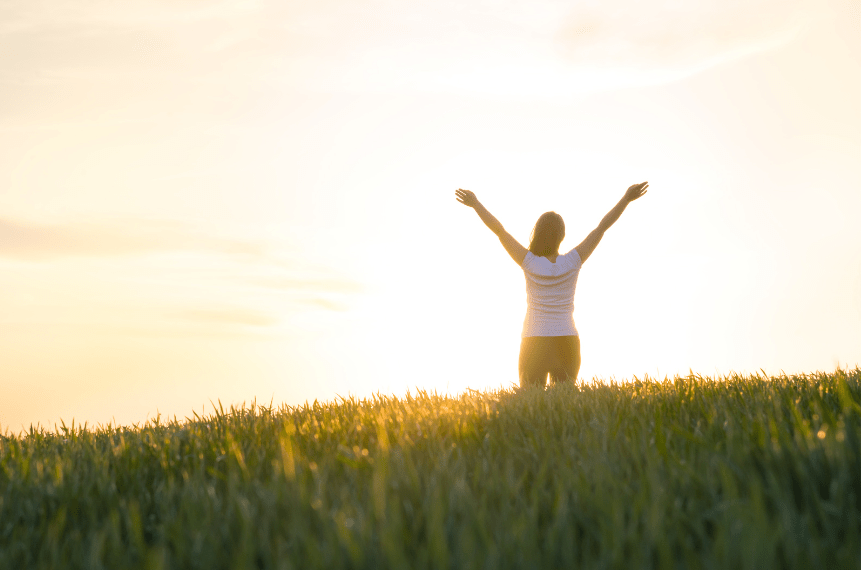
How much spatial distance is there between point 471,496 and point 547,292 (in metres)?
4.90

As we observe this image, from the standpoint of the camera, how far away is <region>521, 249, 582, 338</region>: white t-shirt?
694cm

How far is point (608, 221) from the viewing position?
23.7 feet

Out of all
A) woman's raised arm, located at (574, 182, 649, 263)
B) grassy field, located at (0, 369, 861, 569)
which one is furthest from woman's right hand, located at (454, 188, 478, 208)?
grassy field, located at (0, 369, 861, 569)

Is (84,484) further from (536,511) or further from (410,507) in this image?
(536,511)

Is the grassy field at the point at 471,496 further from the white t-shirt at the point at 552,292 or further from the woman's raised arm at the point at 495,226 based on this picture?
the woman's raised arm at the point at 495,226

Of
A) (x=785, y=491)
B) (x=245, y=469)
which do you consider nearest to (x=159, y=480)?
(x=245, y=469)

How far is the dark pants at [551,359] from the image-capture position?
7.02 meters

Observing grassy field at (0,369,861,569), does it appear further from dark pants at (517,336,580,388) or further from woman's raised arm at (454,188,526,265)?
woman's raised arm at (454,188,526,265)

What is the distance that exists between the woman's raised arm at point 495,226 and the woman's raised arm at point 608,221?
72cm

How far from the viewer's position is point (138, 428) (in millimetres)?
5688

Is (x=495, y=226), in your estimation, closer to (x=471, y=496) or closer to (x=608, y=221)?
(x=608, y=221)

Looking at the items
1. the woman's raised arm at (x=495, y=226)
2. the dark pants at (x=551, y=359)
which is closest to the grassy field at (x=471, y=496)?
the dark pants at (x=551, y=359)

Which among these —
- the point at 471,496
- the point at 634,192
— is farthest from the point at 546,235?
the point at 471,496

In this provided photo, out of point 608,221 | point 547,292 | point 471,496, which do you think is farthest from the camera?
point 608,221
